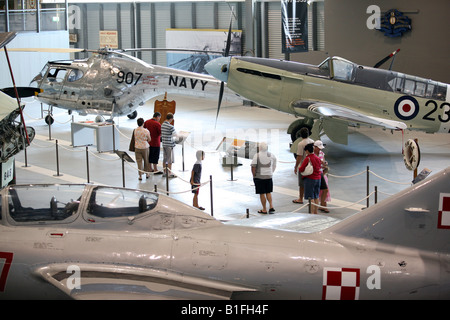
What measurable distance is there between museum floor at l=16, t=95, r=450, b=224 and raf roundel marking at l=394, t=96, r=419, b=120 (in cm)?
67

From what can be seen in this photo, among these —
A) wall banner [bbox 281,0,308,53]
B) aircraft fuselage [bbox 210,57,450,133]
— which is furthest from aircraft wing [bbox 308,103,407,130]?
wall banner [bbox 281,0,308,53]

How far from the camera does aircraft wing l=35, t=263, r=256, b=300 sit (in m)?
6.54

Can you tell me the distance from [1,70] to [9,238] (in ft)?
63.7

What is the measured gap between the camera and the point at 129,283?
662 centimetres

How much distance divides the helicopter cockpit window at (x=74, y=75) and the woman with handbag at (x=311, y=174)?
9954 millimetres

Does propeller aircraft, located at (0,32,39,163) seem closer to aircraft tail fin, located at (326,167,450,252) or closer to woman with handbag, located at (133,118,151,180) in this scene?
woman with handbag, located at (133,118,151,180)

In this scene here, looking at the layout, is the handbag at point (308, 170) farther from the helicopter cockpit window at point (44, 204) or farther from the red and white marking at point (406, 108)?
the red and white marking at point (406, 108)

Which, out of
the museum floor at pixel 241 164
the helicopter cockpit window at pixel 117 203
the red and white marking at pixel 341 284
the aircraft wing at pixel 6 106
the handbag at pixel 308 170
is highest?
the aircraft wing at pixel 6 106

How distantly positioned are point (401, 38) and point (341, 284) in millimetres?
16777

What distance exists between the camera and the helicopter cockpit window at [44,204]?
23.5ft

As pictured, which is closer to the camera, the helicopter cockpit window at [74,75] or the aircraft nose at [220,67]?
the aircraft nose at [220,67]

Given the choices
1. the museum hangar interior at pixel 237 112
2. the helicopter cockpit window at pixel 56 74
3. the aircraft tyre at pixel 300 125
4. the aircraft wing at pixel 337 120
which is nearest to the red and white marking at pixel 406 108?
the aircraft wing at pixel 337 120
